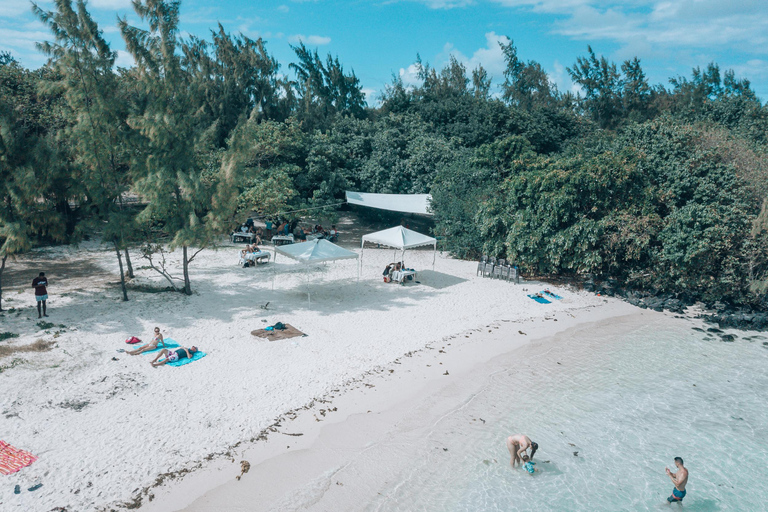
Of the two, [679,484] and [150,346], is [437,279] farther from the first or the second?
[679,484]

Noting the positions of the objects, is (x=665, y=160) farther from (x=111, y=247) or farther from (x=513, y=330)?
(x=111, y=247)

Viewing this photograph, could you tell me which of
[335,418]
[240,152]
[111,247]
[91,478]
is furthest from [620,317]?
[111,247]

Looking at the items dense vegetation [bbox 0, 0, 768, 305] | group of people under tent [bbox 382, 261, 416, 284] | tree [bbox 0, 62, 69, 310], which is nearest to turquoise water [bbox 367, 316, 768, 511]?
dense vegetation [bbox 0, 0, 768, 305]

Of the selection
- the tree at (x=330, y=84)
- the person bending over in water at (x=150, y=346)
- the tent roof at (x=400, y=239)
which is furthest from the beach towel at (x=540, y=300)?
the tree at (x=330, y=84)

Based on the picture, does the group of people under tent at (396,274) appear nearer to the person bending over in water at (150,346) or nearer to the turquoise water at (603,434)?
the turquoise water at (603,434)

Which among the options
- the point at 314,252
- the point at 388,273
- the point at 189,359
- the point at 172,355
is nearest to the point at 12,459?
the point at 172,355

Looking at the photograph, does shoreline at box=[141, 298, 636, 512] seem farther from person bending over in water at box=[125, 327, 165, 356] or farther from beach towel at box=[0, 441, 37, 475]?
person bending over in water at box=[125, 327, 165, 356]
